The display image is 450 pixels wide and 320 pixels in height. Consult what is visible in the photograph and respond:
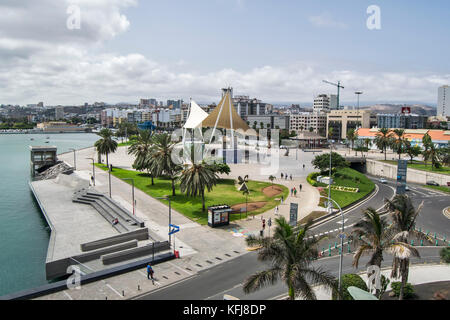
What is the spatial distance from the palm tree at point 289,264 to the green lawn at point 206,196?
2055cm

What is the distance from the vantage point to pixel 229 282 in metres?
21.7

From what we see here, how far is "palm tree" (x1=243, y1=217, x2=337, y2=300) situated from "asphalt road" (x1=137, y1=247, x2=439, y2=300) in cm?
588

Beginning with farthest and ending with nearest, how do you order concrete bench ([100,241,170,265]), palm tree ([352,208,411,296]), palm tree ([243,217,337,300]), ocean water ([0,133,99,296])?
ocean water ([0,133,99,296]), concrete bench ([100,241,170,265]), palm tree ([352,208,411,296]), palm tree ([243,217,337,300])

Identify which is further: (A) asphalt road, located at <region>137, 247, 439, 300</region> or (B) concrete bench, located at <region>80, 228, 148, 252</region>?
(B) concrete bench, located at <region>80, 228, 148, 252</region>

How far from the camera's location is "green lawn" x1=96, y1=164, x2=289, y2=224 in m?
38.8

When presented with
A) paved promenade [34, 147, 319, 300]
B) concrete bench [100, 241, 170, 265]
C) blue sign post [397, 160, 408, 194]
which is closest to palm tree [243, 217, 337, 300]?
paved promenade [34, 147, 319, 300]

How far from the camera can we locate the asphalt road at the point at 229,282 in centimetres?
1991

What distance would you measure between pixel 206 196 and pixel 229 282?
24385 millimetres

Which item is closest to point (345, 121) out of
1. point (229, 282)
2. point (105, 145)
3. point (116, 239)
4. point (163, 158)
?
point (105, 145)

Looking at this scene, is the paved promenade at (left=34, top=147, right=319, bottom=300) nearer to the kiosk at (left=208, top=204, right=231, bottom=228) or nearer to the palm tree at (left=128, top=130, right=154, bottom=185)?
the kiosk at (left=208, top=204, right=231, bottom=228)

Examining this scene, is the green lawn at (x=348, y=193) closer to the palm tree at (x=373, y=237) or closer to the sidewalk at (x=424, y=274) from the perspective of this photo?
the sidewalk at (x=424, y=274)

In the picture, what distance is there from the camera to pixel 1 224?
3912 centimetres

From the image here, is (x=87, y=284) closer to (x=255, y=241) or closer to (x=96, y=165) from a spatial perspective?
(x=255, y=241)
